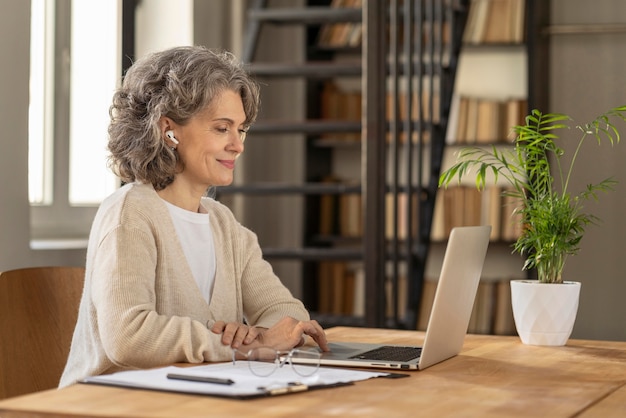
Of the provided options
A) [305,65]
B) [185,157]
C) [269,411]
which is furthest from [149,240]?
[305,65]

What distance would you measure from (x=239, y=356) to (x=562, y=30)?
13.8 ft

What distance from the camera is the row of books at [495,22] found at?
580cm

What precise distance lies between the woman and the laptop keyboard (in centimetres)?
12

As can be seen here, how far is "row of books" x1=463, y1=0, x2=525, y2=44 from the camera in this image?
5.80 m

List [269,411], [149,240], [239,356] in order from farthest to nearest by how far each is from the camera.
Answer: [149,240] < [239,356] < [269,411]

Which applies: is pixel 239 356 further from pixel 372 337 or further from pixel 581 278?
pixel 581 278

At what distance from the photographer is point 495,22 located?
586 centimetres

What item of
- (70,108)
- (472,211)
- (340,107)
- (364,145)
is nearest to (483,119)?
(472,211)

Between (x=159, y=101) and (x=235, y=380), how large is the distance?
886 mm

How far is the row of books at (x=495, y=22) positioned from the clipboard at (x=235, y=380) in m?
4.19

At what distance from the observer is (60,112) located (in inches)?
153

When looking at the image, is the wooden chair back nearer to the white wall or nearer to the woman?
the woman

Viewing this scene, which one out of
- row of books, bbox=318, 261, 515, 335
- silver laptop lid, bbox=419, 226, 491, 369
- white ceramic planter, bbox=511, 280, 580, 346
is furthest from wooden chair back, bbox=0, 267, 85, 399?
row of books, bbox=318, 261, 515, 335

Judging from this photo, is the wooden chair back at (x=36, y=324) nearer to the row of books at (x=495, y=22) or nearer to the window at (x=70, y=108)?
the window at (x=70, y=108)
